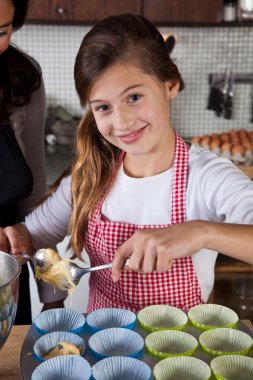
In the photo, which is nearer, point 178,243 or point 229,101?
point 178,243

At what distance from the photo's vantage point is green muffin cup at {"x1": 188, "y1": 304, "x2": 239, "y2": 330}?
39.7 inches

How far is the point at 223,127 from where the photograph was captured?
312 cm

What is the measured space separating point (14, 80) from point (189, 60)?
1728mm

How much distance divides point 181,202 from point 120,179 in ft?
0.58

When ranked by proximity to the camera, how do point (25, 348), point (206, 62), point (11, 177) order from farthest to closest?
point (206, 62), point (11, 177), point (25, 348)

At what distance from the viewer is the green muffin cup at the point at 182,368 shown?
2.82ft

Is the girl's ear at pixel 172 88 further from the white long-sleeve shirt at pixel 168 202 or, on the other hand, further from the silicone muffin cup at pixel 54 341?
the silicone muffin cup at pixel 54 341

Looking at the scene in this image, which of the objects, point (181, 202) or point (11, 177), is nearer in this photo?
point (181, 202)

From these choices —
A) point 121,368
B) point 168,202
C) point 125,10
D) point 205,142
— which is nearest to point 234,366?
point 121,368

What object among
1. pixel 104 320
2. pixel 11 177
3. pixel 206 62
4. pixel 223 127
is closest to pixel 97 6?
pixel 206 62

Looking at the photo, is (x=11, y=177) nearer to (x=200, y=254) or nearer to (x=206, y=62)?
(x=200, y=254)

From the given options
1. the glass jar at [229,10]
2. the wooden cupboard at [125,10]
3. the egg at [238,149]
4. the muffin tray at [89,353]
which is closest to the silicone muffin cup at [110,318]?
the muffin tray at [89,353]

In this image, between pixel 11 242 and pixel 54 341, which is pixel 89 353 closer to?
pixel 54 341

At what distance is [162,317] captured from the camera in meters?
1.03
